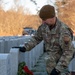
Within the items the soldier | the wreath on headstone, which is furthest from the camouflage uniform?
the wreath on headstone

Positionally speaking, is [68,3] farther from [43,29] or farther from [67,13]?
[43,29]

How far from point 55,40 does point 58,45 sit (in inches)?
3.9

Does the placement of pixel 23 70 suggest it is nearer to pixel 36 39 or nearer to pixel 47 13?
pixel 36 39

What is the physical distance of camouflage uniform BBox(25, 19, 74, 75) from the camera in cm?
528

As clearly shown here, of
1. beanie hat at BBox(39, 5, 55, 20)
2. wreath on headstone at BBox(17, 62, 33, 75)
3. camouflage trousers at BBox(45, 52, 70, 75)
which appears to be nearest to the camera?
beanie hat at BBox(39, 5, 55, 20)

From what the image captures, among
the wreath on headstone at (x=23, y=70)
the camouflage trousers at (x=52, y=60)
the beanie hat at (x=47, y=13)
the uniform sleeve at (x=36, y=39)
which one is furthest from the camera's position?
the wreath on headstone at (x=23, y=70)

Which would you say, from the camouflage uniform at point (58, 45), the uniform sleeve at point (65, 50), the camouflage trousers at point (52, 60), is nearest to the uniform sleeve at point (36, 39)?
the camouflage uniform at point (58, 45)

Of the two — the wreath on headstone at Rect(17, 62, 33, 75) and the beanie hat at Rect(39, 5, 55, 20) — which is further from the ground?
the beanie hat at Rect(39, 5, 55, 20)

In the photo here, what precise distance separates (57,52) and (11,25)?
33802 mm

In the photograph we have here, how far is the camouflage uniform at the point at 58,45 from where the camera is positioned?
528cm

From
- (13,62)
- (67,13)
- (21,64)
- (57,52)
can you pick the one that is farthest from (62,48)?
(67,13)

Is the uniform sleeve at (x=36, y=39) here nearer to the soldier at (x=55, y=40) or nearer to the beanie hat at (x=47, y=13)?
the soldier at (x=55, y=40)

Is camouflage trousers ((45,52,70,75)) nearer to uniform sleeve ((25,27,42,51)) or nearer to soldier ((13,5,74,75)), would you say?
soldier ((13,5,74,75))

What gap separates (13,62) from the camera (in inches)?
281
